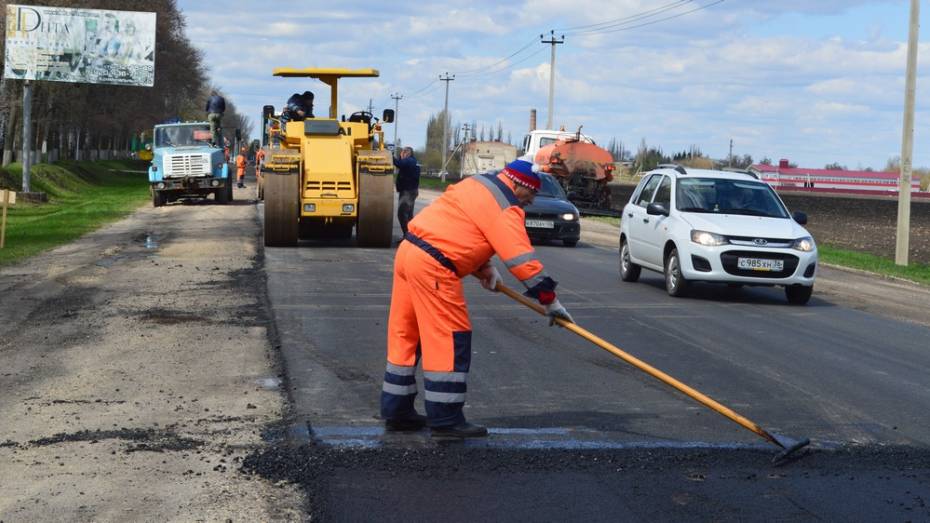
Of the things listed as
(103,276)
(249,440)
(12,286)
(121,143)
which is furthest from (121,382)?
(121,143)

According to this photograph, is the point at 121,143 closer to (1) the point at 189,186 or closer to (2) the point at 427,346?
(1) the point at 189,186

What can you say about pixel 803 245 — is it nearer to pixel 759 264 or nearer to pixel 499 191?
pixel 759 264

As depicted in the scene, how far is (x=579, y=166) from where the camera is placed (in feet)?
136

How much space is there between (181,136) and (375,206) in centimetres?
1707

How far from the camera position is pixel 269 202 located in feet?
70.4

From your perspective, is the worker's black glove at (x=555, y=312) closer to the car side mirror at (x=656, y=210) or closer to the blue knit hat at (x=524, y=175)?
the blue knit hat at (x=524, y=175)

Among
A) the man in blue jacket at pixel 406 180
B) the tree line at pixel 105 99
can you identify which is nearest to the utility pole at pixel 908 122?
the man in blue jacket at pixel 406 180

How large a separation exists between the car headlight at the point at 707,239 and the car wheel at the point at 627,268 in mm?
2263

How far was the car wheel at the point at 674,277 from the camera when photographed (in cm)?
1534

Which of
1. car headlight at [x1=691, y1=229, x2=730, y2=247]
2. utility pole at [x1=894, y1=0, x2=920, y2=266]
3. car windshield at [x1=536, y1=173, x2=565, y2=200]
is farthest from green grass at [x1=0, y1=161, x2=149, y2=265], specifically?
utility pole at [x1=894, y1=0, x2=920, y2=266]

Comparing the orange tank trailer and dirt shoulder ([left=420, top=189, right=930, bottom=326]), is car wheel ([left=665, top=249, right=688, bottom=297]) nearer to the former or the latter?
dirt shoulder ([left=420, top=189, right=930, bottom=326])

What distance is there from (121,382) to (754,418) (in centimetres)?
426

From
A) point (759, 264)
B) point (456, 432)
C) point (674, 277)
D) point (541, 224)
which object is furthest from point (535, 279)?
point (541, 224)

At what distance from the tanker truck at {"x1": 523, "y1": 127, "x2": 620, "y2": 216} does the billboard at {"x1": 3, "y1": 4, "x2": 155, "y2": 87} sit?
1340 cm
